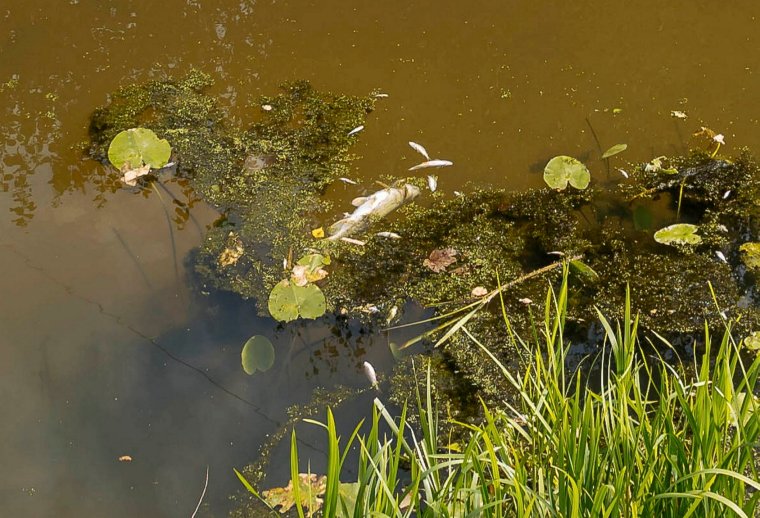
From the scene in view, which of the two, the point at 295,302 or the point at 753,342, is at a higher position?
the point at 295,302

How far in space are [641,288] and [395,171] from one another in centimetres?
82

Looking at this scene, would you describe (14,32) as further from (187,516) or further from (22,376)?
(187,516)

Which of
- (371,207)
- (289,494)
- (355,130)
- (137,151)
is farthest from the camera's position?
(355,130)

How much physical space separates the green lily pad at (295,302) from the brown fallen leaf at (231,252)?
0.19 m

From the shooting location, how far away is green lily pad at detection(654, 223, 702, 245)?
2.05 m

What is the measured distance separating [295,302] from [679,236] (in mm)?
1067

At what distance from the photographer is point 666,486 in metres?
1.13

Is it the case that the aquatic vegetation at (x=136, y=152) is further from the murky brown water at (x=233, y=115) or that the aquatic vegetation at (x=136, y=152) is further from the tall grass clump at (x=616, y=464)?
the tall grass clump at (x=616, y=464)

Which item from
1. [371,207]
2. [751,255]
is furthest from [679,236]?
[371,207]

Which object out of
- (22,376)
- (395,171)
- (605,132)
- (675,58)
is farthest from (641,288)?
(22,376)

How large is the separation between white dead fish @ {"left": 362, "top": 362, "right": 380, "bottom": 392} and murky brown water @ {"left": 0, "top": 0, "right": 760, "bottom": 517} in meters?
0.03

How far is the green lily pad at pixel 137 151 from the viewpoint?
2.31 meters

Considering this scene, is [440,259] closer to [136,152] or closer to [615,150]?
[615,150]

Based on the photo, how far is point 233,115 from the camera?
250 centimetres
